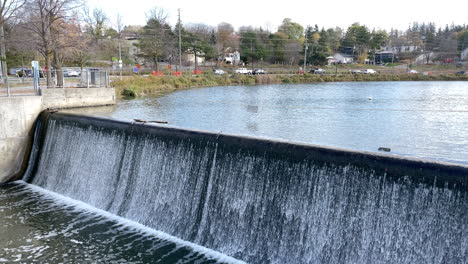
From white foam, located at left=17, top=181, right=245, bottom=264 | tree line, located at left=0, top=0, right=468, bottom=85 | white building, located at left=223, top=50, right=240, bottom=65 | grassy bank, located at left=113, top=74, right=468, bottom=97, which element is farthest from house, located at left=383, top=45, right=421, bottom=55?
white foam, located at left=17, top=181, right=245, bottom=264

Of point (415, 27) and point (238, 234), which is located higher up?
point (415, 27)

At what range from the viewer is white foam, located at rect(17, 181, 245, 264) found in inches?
335

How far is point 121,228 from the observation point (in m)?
9.96

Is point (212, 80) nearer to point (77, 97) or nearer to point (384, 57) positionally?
point (77, 97)

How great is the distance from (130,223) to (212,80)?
3359 cm

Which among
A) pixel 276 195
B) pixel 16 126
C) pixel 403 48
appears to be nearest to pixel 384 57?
pixel 403 48

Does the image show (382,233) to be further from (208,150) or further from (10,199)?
(10,199)

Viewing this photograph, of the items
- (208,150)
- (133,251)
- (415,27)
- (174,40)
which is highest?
(415,27)

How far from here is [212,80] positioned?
4297 centimetres

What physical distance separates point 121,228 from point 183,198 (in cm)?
176

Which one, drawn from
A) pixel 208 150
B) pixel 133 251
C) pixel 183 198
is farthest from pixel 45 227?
pixel 208 150

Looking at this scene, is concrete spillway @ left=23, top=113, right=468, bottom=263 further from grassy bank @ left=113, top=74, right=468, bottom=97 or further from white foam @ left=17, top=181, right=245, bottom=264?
grassy bank @ left=113, top=74, right=468, bottom=97

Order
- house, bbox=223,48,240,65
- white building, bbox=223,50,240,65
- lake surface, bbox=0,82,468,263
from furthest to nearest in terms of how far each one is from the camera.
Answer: house, bbox=223,48,240,65 < white building, bbox=223,50,240,65 < lake surface, bbox=0,82,468,263

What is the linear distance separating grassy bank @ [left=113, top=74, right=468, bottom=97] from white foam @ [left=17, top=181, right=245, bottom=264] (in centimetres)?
1477
